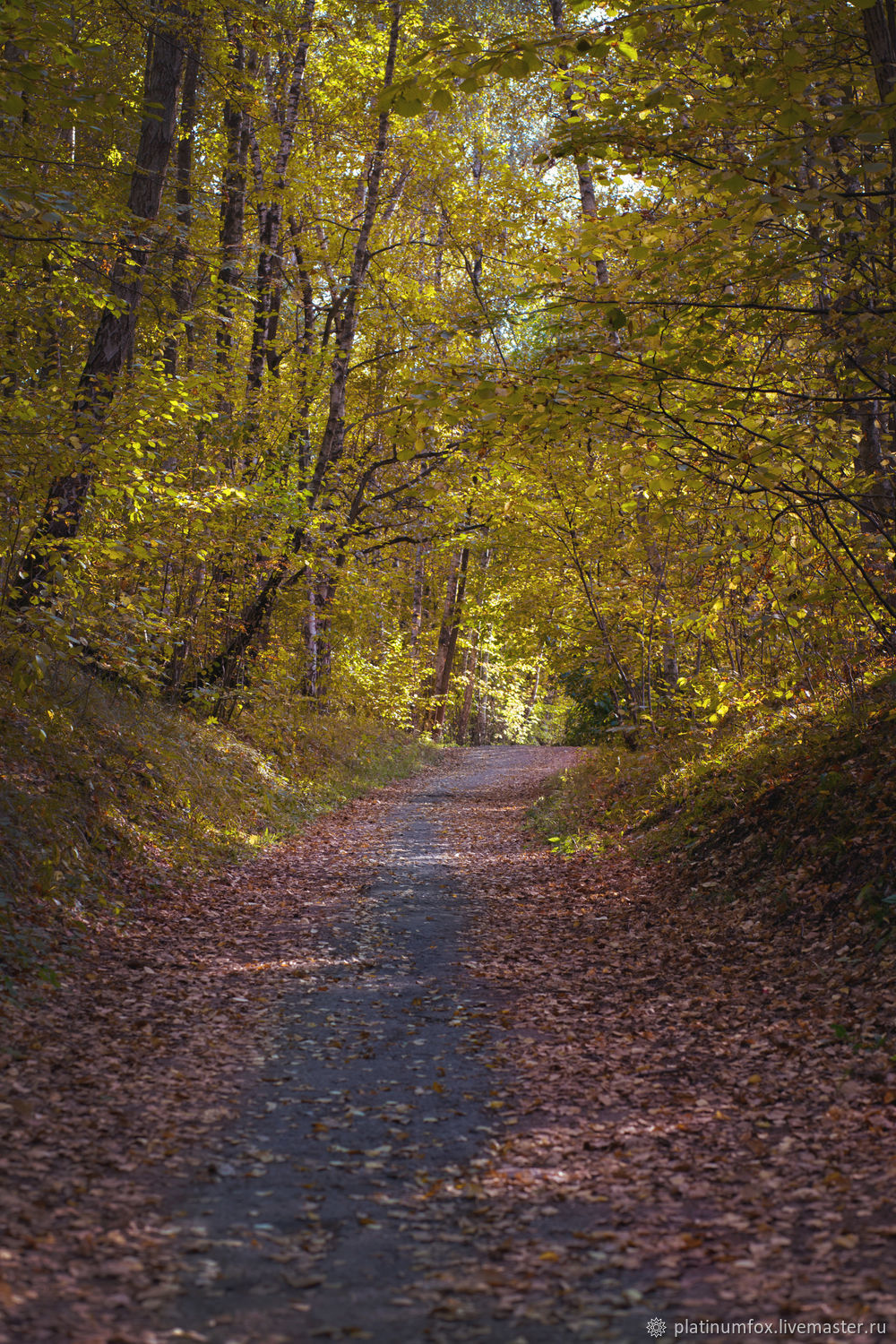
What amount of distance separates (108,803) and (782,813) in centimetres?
616

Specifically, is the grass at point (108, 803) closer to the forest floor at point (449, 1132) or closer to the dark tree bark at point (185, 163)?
the forest floor at point (449, 1132)

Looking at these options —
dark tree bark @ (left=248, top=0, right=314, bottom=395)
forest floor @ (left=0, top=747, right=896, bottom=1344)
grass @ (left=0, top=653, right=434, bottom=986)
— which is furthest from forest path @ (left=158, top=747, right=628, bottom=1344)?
dark tree bark @ (left=248, top=0, right=314, bottom=395)

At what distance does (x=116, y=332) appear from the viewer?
10156 millimetres

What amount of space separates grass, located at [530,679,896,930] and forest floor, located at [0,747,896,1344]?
365mm

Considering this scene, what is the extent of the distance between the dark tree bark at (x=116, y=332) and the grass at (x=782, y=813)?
21.4 ft

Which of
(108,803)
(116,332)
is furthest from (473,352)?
(108,803)

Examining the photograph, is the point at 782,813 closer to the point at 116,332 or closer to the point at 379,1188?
the point at 379,1188

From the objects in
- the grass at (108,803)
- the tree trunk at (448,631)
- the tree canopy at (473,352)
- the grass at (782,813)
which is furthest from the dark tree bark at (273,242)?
the tree trunk at (448,631)

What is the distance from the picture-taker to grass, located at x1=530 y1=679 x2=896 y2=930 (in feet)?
22.7

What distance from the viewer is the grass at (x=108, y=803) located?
6824mm

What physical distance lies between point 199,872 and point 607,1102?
552cm

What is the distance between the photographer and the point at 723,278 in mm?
7500

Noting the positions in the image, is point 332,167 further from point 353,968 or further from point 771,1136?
point 771,1136

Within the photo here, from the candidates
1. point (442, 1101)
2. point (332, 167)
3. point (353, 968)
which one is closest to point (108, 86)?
point (332, 167)
